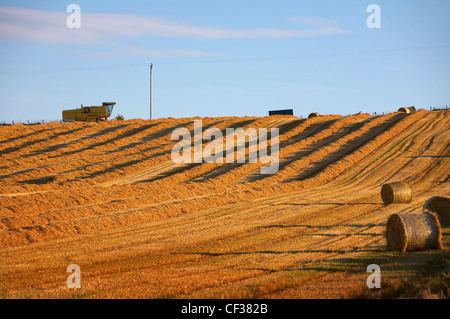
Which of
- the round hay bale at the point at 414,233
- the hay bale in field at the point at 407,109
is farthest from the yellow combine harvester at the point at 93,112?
the round hay bale at the point at 414,233

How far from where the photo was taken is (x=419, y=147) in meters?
43.5

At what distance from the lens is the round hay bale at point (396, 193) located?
25812 mm

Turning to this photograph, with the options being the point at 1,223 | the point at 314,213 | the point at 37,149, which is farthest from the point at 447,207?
the point at 37,149

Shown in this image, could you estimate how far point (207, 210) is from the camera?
2636 centimetres

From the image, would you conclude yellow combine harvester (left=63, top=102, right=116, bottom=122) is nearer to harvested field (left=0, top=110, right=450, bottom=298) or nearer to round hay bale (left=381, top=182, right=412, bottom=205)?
harvested field (left=0, top=110, right=450, bottom=298)

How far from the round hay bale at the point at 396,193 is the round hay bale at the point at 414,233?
32.4 feet

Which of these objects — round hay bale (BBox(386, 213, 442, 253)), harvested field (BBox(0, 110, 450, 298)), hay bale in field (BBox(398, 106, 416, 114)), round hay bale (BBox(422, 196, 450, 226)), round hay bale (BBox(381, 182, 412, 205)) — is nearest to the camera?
harvested field (BBox(0, 110, 450, 298))

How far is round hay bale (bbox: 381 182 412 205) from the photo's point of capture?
2581 centimetres

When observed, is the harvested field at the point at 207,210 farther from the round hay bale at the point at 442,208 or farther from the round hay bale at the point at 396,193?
the round hay bale at the point at 442,208

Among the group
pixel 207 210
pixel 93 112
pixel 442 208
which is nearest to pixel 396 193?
pixel 442 208

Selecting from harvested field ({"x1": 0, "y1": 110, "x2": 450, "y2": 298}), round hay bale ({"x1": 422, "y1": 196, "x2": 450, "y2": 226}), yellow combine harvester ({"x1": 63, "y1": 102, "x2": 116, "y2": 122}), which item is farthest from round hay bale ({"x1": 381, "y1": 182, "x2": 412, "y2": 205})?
yellow combine harvester ({"x1": 63, "y1": 102, "x2": 116, "y2": 122})

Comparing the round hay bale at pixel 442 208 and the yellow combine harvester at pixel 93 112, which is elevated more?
the yellow combine harvester at pixel 93 112

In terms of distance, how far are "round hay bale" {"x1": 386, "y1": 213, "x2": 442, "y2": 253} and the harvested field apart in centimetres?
40

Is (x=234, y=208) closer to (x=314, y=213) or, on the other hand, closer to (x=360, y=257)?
(x=314, y=213)
